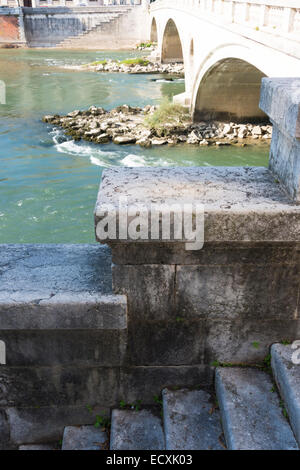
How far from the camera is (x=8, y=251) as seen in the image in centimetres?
249

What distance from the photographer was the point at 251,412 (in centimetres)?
189

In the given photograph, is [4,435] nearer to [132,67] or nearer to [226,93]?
[226,93]

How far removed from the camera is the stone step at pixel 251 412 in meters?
1.76

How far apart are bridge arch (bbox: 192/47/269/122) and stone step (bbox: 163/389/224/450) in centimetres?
1338

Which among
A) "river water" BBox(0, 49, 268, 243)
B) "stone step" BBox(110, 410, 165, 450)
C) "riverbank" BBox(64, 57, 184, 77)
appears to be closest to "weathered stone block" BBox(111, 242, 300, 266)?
"stone step" BBox(110, 410, 165, 450)

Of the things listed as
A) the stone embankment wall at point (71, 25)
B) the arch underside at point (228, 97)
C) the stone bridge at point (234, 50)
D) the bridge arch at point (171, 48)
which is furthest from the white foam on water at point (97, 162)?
the stone embankment wall at point (71, 25)

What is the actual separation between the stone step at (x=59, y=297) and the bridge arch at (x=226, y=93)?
515 inches

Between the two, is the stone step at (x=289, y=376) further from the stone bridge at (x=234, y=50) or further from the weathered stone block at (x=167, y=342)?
the stone bridge at (x=234, y=50)

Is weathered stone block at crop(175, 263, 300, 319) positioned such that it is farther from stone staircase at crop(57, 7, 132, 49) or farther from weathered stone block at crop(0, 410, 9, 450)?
stone staircase at crop(57, 7, 132, 49)

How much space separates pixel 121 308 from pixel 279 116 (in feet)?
3.53

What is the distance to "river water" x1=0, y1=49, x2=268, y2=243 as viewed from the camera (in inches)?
348

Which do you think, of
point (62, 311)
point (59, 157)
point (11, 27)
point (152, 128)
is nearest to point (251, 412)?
point (62, 311)
